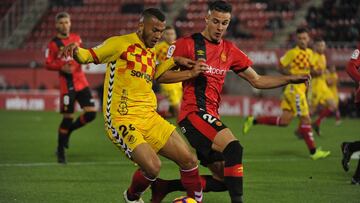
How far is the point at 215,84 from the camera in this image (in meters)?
8.38

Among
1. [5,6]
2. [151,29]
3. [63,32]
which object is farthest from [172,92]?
[5,6]

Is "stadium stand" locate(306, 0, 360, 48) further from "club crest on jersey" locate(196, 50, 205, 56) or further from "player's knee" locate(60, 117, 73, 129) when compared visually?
"club crest on jersey" locate(196, 50, 205, 56)

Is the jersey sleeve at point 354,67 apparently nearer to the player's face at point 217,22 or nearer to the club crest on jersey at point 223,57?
the club crest on jersey at point 223,57

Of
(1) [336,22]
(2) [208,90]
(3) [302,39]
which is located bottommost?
(1) [336,22]

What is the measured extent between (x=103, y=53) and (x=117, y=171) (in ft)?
13.6

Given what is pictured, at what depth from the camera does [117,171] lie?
11672 millimetres

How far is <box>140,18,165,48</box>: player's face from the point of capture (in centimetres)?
793

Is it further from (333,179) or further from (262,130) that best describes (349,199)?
(262,130)

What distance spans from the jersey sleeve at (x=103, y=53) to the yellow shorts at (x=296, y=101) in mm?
6986

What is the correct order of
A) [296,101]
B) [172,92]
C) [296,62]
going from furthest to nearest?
[172,92] < [296,62] < [296,101]

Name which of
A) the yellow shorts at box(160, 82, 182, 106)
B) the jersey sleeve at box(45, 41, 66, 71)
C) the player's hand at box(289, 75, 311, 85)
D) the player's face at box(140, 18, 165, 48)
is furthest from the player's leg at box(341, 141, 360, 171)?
the yellow shorts at box(160, 82, 182, 106)

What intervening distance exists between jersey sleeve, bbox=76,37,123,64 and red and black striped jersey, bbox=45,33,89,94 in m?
5.16

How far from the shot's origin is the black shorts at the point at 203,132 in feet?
26.5

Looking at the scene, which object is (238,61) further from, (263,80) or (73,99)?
(73,99)
